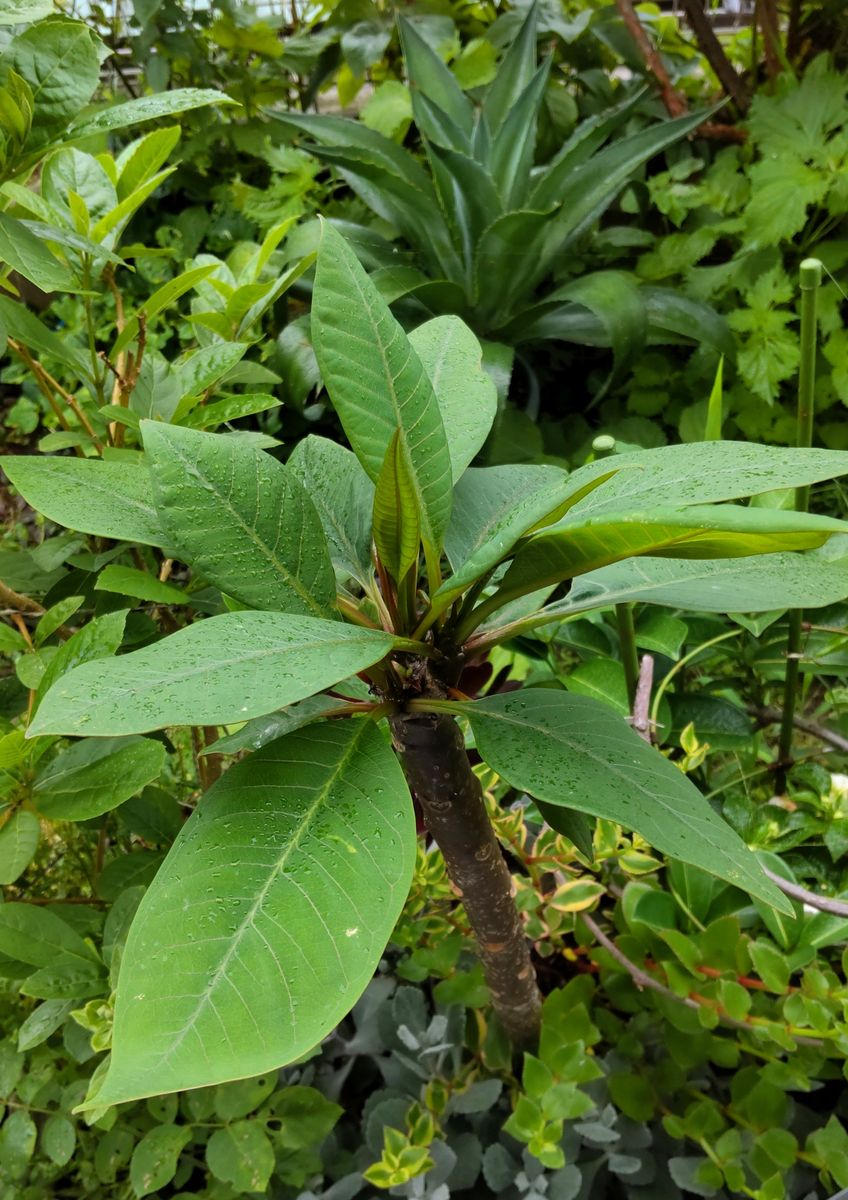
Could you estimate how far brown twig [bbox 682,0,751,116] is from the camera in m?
1.91

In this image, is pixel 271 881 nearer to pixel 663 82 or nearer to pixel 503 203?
pixel 503 203

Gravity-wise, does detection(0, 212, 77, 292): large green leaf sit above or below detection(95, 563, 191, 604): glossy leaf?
above

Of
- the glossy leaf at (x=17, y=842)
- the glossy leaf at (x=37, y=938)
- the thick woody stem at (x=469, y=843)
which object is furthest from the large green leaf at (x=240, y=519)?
the glossy leaf at (x=37, y=938)

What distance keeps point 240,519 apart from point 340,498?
0.48 feet

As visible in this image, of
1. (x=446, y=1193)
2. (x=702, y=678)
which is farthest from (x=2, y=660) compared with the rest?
(x=702, y=678)

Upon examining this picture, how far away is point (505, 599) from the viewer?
1.51 feet

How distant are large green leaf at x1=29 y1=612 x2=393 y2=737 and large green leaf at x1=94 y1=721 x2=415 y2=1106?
0.31 ft

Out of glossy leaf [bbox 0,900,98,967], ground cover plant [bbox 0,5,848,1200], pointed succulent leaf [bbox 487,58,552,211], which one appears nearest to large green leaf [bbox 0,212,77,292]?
ground cover plant [bbox 0,5,848,1200]

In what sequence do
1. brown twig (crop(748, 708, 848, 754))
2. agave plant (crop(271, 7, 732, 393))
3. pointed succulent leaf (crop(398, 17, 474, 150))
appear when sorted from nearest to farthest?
brown twig (crop(748, 708, 848, 754))
agave plant (crop(271, 7, 732, 393))
pointed succulent leaf (crop(398, 17, 474, 150))

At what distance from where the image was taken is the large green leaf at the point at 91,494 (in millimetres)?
442

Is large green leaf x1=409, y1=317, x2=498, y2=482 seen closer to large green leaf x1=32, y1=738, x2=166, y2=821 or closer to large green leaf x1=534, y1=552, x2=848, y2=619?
large green leaf x1=534, y1=552, x2=848, y2=619

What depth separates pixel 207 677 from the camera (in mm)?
335

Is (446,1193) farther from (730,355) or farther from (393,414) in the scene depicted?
(730,355)

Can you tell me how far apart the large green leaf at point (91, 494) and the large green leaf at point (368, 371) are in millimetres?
135
